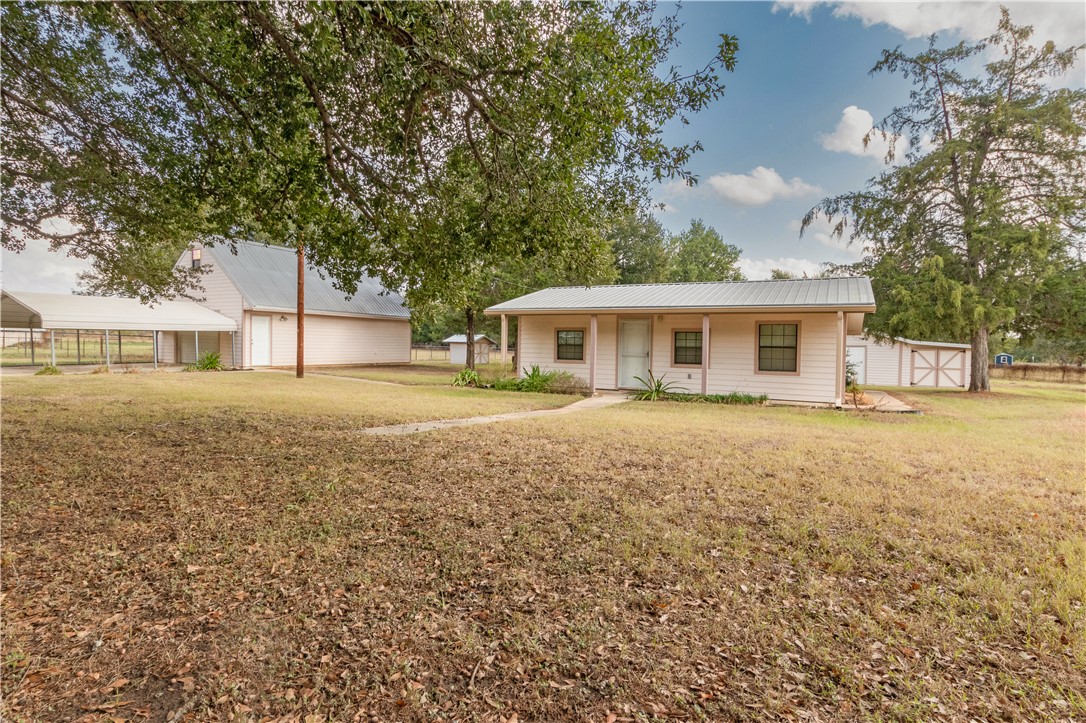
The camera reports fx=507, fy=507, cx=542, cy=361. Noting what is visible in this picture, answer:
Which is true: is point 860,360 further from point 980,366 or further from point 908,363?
point 980,366

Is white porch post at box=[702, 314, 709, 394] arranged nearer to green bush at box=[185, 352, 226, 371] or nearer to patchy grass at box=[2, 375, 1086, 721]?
patchy grass at box=[2, 375, 1086, 721]

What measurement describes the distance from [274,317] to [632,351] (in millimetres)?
16254

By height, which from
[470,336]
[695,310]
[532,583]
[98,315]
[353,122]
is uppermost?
[353,122]

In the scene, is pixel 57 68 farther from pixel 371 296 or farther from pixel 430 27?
pixel 371 296

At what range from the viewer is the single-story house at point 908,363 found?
2384cm

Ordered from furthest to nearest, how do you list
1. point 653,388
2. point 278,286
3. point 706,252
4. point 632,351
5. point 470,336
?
point 706,252
point 278,286
point 470,336
point 632,351
point 653,388

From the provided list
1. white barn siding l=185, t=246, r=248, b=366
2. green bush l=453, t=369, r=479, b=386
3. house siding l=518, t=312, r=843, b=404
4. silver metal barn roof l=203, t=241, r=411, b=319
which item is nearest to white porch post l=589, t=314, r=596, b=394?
house siding l=518, t=312, r=843, b=404

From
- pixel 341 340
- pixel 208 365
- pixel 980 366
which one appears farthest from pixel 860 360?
pixel 208 365

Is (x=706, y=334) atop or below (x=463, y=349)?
atop

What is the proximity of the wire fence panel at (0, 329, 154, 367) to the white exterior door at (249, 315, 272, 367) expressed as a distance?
5193 mm

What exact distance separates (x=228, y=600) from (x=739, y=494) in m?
4.18

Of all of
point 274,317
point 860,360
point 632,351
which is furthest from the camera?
point 860,360

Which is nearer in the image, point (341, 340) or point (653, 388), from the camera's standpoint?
point (653, 388)

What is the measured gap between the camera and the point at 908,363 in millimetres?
24172
